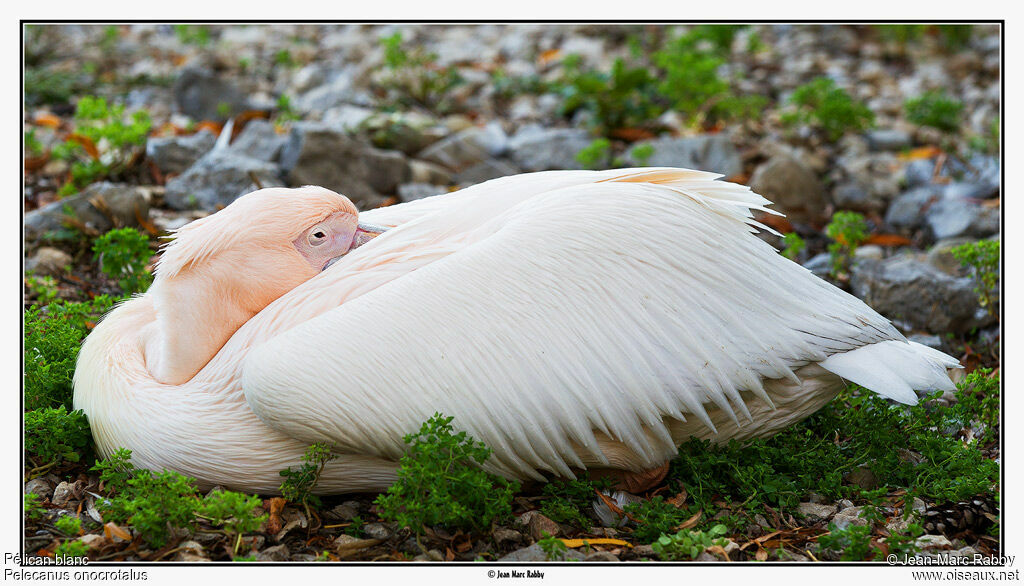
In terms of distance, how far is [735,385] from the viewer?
3.36m

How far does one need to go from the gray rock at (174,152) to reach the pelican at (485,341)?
308 centimetres

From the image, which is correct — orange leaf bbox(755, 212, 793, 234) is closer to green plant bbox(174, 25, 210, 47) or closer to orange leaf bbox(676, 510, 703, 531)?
orange leaf bbox(676, 510, 703, 531)

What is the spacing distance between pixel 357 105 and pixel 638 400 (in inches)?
219

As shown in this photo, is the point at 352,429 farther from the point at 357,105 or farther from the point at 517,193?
the point at 357,105

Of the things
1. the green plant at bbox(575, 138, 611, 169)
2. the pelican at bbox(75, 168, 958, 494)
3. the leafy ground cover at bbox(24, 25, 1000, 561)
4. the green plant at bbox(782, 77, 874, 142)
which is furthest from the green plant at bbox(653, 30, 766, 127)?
the pelican at bbox(75, 168, 958, 494)

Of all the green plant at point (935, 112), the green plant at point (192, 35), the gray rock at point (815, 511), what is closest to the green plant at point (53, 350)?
the gray rock at point (815, 511)

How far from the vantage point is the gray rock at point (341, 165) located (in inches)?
251

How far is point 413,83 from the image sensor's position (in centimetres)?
855

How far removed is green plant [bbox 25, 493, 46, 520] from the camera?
10.9 ft

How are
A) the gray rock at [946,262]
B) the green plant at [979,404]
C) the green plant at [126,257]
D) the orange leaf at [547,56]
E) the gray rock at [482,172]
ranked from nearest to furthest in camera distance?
the green plant at [979,404] < the green plant at [126,257] < the gray rock at [946,262] < the gray rock at [482,172] < the orange leaf at [547,56]

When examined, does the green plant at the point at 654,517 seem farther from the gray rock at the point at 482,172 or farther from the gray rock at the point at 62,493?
the gray rock at the point at 482,172

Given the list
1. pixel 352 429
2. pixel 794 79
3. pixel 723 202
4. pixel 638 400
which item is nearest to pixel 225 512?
pixel 352 429

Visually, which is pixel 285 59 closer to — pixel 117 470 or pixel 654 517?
pixel 117 470

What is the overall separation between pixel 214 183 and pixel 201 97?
7.53 ft
